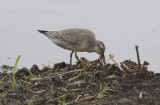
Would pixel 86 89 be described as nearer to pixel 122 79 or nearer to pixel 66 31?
pixel 122 79

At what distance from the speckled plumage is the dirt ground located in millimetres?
1607

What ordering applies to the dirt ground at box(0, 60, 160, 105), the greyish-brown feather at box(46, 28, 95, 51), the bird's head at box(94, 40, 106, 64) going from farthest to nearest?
1. the bird's head at box(94, 40, 106, 64)
2. the greyish-brown feather at box(46, 28, 95, 51)
3. the dirt ground at box(0, 60, 160, 105)

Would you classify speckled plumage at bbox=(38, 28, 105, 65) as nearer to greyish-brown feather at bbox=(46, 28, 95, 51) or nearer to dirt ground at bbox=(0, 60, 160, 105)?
greyish-brown feather at bbox=(46, 28, 95, 51)

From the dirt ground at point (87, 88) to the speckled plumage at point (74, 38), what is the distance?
5.27ft

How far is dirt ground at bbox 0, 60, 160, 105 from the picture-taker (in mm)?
5332

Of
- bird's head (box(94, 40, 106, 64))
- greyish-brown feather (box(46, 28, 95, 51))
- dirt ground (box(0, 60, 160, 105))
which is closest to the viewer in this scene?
dirt ground (box(0, 60, 160, 105))

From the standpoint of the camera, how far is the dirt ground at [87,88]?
A: 17.5 ft

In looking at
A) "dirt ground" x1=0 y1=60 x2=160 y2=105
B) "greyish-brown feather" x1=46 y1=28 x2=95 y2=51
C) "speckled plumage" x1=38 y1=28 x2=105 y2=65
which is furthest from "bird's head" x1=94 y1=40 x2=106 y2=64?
"dirt ground" x1=0 y1=60 x2=160 y2=105

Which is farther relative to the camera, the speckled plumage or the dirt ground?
the speckled plumage

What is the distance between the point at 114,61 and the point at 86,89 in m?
1.81

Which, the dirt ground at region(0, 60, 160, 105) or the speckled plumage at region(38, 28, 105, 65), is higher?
the speckled plumage at region(38, 28, 105, 65)

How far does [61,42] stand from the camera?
30.8ft

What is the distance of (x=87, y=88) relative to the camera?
6031 millimetres

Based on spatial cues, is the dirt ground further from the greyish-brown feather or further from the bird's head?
the bird's head
